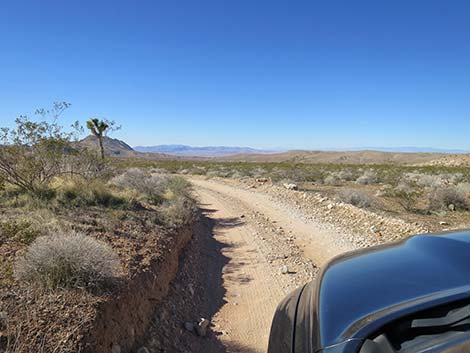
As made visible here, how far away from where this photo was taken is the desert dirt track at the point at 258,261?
4695mm

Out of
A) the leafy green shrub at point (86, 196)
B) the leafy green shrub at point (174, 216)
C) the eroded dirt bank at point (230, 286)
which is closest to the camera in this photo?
the eroded dirt bank at point (230, 286)

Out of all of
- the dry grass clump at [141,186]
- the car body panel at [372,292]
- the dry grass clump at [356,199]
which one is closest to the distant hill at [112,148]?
the dry grass clump at [141,186]

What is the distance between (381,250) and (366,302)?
942 millimetres

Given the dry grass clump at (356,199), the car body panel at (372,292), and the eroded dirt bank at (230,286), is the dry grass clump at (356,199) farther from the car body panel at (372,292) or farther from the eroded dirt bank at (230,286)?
the car body panel at (372,292)

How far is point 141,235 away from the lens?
6273 mm

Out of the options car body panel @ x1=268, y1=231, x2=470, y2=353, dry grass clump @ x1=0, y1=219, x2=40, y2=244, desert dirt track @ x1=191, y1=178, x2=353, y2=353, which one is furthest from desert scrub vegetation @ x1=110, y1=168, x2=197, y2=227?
car body panel @ x1=268, y1=231, x2=470, y2=353

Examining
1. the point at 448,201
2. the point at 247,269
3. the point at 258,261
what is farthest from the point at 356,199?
the point at 247,269

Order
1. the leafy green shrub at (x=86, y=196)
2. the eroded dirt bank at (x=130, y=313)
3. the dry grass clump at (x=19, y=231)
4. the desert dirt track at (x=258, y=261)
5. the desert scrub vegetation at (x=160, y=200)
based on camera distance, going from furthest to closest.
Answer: the desert scrub vegetation at (x=160, y=200) < the leafy green shrub at (x=86, y=196) < the dry grass clump at (x=19, y=231) < the desert dirt track at (x=258, y=261) < the eroded dirt bank at (x=130, y=313)

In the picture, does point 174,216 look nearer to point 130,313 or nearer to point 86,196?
point 86,196

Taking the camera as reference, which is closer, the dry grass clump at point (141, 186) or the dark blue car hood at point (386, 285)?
the dark blue car hood at point (386, 285)

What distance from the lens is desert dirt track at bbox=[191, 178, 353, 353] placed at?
470 cm

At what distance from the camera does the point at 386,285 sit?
1.82 metres

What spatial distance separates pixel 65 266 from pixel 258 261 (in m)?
4.44

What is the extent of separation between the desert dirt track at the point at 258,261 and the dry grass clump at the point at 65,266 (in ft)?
5.77
